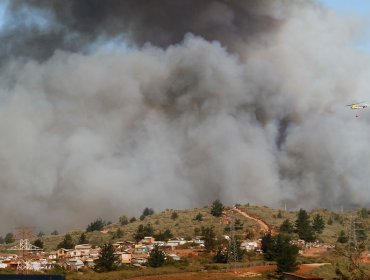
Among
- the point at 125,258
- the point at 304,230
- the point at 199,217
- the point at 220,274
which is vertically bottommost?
the point at 220,274

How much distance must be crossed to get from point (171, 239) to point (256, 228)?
21.7 m

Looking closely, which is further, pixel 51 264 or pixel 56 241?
pixel 56 241

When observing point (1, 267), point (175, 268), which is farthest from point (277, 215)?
point (1, 267)

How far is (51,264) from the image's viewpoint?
311ft

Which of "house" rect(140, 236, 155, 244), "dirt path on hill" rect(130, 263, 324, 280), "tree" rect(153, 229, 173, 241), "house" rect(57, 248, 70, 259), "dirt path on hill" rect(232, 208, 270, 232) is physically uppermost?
"dirt path on hill" rect(232, 208, 270, 232)

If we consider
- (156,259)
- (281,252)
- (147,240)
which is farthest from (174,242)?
(281,252)

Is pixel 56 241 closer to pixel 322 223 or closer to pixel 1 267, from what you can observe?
pixel 1 267

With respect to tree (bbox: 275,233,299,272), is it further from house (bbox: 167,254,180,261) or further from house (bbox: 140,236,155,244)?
house (bbox: 140,236,155,244)

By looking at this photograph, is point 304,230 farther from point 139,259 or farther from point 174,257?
point 139,259

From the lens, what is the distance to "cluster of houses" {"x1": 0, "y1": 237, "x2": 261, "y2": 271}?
3703 inches

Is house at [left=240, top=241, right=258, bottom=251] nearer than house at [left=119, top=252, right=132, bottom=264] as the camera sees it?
No

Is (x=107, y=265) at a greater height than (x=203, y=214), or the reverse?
(x=203, y=214)

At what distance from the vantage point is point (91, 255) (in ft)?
350

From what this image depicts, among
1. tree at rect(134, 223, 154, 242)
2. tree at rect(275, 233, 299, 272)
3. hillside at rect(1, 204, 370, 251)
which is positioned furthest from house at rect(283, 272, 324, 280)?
tree at rect(134, 223, 154, 242)
